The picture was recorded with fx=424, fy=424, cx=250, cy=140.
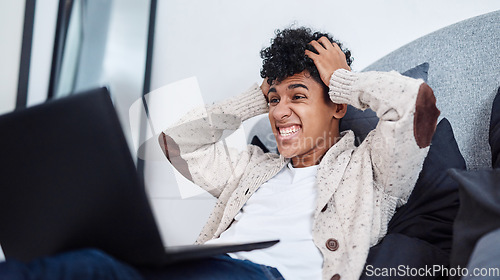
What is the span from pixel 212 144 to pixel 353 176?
51cm

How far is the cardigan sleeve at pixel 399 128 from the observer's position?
39.2 inches

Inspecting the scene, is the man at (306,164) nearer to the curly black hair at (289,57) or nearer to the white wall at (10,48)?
the curly black hair at (289,57)

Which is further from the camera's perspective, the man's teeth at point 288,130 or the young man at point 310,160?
the man's teeth at point 288,130

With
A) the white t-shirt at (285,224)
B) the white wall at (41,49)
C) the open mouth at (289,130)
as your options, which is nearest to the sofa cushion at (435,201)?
the white t-shirt at (285,224)

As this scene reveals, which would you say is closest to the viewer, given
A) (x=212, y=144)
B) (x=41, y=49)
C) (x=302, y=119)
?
(x=302, y=119)

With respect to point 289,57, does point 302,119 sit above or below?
below

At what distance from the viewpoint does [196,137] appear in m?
1.40

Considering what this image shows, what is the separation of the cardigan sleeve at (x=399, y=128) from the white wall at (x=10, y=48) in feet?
3.75

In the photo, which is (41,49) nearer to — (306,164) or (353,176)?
(306,164)

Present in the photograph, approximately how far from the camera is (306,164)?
1.28 meters

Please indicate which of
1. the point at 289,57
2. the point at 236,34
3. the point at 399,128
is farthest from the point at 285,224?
the point at 236,34

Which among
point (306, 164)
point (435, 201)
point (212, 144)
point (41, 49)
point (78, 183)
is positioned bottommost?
point (435, 201)

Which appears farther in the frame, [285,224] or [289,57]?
[289,57]

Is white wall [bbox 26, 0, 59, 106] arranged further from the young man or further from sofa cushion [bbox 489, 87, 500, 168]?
sofa cushion [bbox 489, 87, 500, 168]
